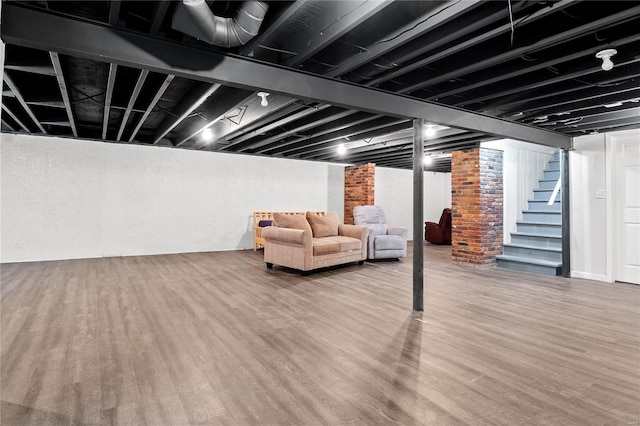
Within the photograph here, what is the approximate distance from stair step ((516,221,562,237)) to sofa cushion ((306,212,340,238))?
11.6ft

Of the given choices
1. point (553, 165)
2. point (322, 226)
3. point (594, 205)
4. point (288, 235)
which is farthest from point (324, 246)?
point (553, 165)

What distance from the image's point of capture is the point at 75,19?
7.20ft

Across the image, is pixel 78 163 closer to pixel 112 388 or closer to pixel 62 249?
pixel 62 249

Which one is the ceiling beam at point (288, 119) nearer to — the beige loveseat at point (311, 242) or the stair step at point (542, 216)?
the beige loveseat at point (311, 242)

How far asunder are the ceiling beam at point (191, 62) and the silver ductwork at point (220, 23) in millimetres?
394

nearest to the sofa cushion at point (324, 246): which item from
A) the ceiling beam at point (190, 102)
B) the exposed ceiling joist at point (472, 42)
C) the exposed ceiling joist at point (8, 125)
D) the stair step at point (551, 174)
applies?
the ceiling beam at point (190, 102)

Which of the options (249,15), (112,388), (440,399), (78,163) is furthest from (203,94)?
(78,163)

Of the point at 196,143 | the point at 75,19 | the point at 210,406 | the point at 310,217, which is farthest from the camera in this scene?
the point at 196,143

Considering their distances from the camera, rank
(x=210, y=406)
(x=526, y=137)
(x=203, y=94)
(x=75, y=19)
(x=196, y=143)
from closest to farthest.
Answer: (x=210, y=406), (x=75, y=19), (x=203, y=94), (x=526, y=137), (x=196, y=143)

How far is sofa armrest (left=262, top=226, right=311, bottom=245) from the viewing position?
16.8 ft

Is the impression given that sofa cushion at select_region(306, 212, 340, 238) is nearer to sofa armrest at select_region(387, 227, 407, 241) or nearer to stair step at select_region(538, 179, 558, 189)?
sofa armrest at select_region(387, 227, 407, 241)

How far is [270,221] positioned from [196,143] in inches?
92.9

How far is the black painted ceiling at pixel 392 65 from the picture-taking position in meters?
2.24

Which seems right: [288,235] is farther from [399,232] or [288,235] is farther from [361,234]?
[399,232]
